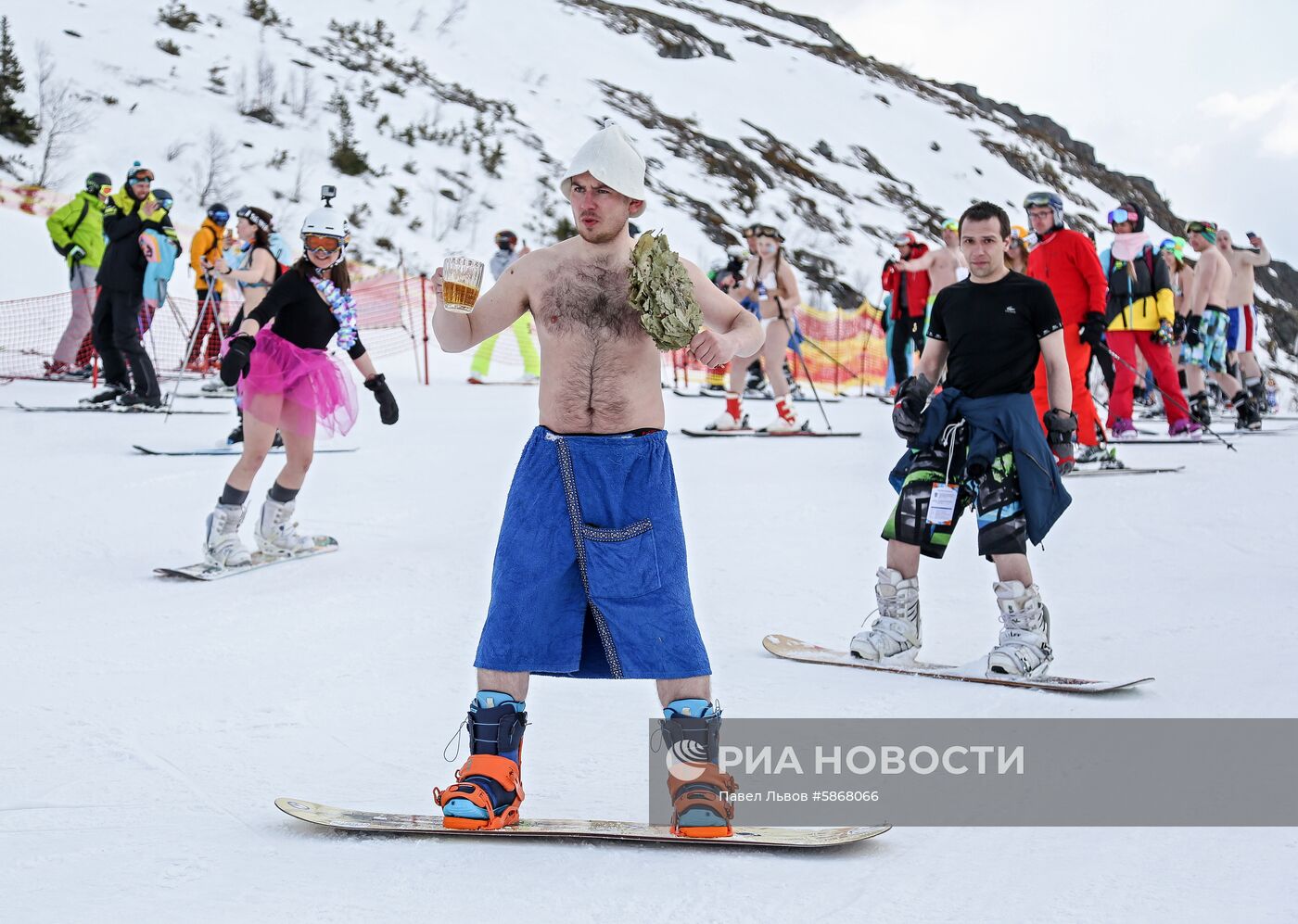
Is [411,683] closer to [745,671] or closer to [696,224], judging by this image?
[745,671]

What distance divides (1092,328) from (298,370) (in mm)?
A: 5277

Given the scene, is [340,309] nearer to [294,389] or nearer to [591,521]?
[294,389]

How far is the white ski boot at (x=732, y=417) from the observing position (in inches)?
483

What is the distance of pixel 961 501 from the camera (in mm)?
4965

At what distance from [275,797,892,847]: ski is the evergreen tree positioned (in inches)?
984

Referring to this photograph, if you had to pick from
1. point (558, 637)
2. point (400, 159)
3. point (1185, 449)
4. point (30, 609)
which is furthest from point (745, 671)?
point (400, 159)

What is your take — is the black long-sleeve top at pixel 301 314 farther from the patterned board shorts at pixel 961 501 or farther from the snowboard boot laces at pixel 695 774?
the snowboard boot laces at pixel 695 774

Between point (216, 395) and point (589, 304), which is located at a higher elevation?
point (589, 304)

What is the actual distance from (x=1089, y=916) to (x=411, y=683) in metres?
2.70

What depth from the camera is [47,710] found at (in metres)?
4.19

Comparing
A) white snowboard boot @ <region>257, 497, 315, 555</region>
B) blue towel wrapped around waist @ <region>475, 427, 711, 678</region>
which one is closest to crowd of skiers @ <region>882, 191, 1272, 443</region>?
white snowboard boot @ <region>257, 497, 315, 555</region>

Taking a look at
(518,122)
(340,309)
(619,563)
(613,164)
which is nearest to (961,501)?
(619,563)

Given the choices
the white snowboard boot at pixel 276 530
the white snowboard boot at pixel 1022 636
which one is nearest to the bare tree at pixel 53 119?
the white snowboard boot at pixel 276 530

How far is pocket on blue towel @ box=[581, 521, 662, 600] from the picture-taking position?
3248mm
